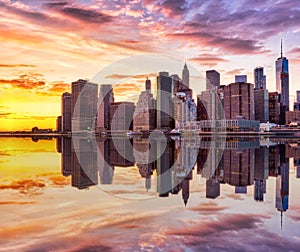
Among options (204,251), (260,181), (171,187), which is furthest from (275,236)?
(260,181)

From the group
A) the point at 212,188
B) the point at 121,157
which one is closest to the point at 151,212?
the point at 212,188

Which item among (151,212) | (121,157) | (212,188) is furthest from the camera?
(121,157)

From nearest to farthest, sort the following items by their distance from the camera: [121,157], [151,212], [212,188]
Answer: [151,212]
[212,188]
[121,157]

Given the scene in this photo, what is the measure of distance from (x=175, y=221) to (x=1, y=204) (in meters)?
6.36

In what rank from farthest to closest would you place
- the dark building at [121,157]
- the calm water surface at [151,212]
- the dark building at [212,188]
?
the dark building at [121,157] → the dark building at [212,188] → the calm water surface at [151,212]

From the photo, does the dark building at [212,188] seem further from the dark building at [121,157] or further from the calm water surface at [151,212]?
the dark building at [121,157]

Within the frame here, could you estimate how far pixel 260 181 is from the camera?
53.9 ft

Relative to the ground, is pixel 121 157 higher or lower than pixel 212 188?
lower

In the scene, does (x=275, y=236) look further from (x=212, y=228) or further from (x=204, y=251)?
(x=204, y=251)

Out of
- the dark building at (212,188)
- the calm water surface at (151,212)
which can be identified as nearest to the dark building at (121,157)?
the calm water surface at (151,212)

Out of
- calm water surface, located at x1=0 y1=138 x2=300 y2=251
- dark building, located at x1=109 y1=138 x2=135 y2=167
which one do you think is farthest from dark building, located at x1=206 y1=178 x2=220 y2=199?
dark building, located at x1=109 y1=138 x2=135 y2=167

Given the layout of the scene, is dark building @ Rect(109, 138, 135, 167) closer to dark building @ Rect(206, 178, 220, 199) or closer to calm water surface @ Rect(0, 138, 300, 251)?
calm water surface @ Rect(0, 138, 300, 251)

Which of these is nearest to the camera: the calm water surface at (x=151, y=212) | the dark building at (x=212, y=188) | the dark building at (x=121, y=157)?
the calm water surface at (x=151, y=212)

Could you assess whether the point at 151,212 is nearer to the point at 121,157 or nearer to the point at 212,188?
the point at 212,188
